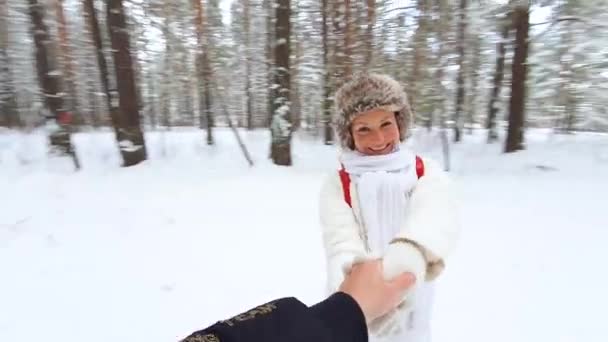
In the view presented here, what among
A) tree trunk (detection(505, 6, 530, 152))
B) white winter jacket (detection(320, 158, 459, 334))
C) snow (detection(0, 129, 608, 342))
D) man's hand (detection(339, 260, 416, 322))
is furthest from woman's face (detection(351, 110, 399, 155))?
tree trunk (detection(505, 6, 530, 152))

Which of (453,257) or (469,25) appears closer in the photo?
(453,257)

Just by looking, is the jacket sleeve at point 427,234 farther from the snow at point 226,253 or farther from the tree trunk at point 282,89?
the tree trunk at point 282,89

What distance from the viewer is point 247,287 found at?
452 centimetres

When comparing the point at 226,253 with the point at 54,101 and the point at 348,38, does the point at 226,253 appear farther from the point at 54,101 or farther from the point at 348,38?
the point at 348,38

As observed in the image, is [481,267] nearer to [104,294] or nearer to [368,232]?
[368,232]

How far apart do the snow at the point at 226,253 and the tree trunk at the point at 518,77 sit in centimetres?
233

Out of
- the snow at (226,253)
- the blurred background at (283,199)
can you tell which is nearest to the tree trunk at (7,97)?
the blurred background at (283,199)

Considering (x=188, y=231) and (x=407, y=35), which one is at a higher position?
(x=407, y=35)

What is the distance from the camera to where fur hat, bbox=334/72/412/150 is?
183cm

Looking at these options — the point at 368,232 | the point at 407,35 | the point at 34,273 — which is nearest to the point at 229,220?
the point at 34,273

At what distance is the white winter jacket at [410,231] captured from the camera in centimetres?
122

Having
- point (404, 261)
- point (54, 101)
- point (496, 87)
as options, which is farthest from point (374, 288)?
point (496, 87)

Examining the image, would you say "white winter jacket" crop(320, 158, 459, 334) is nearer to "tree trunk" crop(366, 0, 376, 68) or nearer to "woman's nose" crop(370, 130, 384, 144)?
"woman's nose" crop(370, 130, 384, 144)

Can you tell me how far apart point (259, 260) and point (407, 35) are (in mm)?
8070
